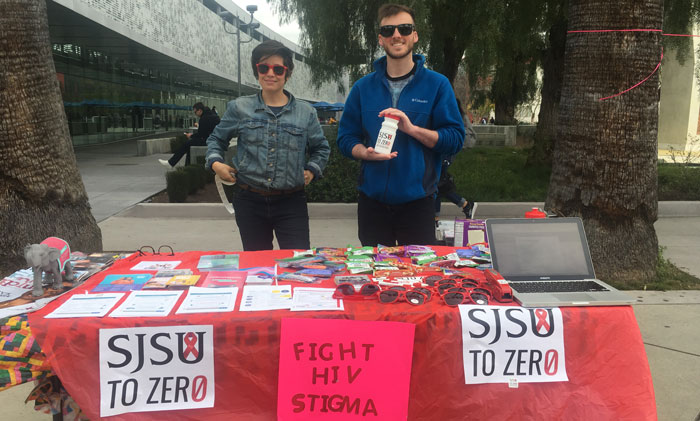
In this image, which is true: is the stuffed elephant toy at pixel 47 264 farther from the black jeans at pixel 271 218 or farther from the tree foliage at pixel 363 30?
the tree foliage at pixel 363 30

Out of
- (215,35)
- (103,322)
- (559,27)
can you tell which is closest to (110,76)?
(215,35)

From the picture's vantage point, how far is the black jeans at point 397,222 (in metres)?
3.30

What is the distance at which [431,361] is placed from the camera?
2295 mm

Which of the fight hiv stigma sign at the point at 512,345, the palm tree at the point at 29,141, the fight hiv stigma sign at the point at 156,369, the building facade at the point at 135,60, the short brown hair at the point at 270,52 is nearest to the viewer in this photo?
the fight hiv stigma sign at the point at 156,369

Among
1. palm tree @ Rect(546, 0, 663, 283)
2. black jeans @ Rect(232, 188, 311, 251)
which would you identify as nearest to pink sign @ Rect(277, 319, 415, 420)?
black jeans @ Rect(232, 188, 311, 251)

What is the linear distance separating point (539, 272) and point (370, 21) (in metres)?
9.15

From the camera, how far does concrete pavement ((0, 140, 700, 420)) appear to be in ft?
11.4

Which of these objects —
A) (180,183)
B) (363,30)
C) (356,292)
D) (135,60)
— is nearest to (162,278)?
(356,292)

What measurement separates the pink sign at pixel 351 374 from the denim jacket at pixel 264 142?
1.36 m

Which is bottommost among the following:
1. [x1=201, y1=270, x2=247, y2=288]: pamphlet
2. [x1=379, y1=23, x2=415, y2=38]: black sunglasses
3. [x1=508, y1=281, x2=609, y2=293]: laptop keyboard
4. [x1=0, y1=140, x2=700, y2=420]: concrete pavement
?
[x1=0, y1=140, x2=700, y2=420]: concrete pavement

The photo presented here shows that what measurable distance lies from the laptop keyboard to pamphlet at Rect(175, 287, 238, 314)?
4.08ft

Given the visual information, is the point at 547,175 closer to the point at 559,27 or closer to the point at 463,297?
the point at 559,27

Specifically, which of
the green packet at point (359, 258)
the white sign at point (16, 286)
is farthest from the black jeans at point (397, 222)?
the white sign at point (16, 286)

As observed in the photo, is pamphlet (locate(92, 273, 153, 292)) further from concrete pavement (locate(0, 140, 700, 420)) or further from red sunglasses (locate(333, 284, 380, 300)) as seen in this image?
concrete pavement (locate(0, 140, 700, 420))
